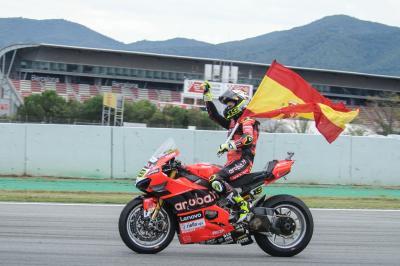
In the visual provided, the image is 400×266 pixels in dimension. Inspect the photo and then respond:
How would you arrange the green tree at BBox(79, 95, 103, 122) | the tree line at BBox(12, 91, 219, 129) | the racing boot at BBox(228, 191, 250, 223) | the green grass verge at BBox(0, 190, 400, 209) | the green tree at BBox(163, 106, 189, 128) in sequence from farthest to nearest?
1. the green tree at BBox(79, 95, 103, 122)
2. the green tree at BBox(163, 106, 189, 128)
3. the tree line at BBox(12, 91, 219, 129)
4. the green grass verge at BBox(0, 190, 400, 209)
5. the racing boot at BBox(228, 191, 250, 223)

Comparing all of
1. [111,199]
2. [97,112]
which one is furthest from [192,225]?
[97,112]

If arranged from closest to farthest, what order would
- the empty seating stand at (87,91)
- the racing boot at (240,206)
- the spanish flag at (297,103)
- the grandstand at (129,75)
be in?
the racing boot at (240,206)
the spanish flag at (297,103)
the empty seating stand at (87,91)
the grandstand at (129,75)

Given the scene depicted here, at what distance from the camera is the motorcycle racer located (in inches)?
295

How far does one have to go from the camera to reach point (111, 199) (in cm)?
1426

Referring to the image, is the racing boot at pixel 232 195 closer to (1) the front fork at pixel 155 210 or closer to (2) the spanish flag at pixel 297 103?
(1) the front fork at pixel 155 210

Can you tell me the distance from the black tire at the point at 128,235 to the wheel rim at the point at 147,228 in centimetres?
2

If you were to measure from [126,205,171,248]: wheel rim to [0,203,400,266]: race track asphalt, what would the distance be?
0.17 metres

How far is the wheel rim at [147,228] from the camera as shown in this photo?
Answer: 7.38 meters

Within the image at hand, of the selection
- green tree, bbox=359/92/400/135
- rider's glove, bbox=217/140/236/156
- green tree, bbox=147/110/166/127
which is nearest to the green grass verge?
rider's glove, bbox=217/140/236/156

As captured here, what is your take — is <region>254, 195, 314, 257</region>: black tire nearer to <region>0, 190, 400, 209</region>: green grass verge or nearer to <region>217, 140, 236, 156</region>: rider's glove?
<region>217, 140, 236, 156</region>: rider's glove

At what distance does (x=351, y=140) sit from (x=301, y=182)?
1.88 m

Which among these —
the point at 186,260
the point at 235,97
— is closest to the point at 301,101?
the point at 235,97

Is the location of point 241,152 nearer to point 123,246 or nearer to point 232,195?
point 232,195

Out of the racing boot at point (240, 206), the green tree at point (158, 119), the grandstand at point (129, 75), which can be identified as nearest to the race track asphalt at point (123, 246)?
the racing boot at point (240, 206)
